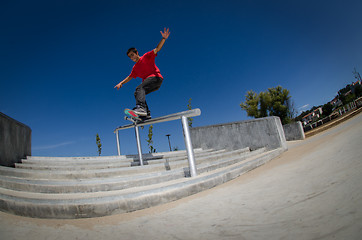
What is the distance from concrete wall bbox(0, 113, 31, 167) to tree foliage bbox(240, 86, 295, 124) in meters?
30.0

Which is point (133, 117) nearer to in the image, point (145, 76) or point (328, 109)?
point (145, 76)

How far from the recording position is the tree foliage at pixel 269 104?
29.6 metres

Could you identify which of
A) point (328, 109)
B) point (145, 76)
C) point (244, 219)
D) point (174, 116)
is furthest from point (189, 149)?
point (328, 109)

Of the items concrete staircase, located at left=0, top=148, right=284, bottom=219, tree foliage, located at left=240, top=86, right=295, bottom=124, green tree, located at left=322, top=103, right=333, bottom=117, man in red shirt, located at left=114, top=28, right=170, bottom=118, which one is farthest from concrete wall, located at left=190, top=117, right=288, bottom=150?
green tree, located at left=322, top=103, right=333, bottom=117

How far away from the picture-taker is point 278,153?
5.89 meters

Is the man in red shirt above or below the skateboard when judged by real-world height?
above

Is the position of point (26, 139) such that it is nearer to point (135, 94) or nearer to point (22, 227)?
point (135, 94)

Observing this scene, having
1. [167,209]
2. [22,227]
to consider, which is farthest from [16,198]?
[167,209]

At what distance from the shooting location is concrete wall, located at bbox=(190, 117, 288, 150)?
6828 millimetres

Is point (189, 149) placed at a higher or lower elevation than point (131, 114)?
lower

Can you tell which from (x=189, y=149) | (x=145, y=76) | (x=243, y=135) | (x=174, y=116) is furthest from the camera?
(x=243, y=135)

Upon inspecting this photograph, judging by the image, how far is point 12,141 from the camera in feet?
12.9

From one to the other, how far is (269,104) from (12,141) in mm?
32554

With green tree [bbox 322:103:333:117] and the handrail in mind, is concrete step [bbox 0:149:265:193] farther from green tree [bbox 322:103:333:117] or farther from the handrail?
green tree [bbox 322:103:333:117]
